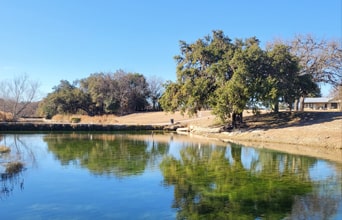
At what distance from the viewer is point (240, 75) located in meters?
31.9

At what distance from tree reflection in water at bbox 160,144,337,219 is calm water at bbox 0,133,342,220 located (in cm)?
3

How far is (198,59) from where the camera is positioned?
37.3 m

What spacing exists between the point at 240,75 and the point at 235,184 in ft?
66.9

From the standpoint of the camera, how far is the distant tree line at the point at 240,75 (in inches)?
1259

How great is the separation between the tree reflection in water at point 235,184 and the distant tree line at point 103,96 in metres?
45.6

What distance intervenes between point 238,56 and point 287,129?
28.1ft

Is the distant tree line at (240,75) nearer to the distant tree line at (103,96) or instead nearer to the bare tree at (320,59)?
the bare tree at (320,59)

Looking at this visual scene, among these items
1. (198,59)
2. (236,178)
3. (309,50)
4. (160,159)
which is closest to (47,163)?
(160,159)

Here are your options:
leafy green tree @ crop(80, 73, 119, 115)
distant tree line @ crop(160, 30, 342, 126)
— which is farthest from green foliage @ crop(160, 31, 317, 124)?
leafy green tree @ crop(80, 73, 119, 115)

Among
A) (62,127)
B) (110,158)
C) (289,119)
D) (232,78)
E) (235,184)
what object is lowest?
(235,184)

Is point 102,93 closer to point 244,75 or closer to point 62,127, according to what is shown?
point 62,127

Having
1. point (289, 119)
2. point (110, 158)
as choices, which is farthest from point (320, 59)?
point (110, 158)

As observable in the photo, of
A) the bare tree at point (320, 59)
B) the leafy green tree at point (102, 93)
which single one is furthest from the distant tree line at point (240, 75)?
the leafy green tree at point (102, 93)

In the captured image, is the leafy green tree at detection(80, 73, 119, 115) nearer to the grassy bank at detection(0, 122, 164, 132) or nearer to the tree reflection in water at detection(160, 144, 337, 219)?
the grassy bank at detection(0, 122, 164, 132)
